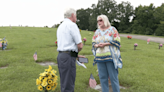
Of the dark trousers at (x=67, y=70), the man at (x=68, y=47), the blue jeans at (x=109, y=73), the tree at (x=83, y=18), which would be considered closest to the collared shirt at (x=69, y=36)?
the man at (x=68, y=47)

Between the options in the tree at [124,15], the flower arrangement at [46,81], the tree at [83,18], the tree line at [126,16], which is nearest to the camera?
the flower arrangement at [46,81]

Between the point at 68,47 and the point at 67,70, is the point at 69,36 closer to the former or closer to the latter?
the point at 68,47

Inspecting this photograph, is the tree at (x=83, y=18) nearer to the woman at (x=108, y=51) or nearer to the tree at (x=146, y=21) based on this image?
the tree at (x=146, y=21)

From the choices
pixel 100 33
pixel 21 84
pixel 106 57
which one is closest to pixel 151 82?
pixel 106 57

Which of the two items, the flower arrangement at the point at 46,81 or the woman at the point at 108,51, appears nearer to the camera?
the woman at the point at 108,51

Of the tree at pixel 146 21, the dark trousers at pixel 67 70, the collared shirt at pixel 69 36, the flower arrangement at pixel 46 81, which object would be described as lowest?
the flower arrangement at pixel 46 81

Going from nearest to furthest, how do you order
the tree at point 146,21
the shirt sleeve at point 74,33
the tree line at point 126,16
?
the shirt sleeve at point 74,33 → the tree at point 146,21 → the tree line at point 126,16

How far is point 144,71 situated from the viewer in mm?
6133

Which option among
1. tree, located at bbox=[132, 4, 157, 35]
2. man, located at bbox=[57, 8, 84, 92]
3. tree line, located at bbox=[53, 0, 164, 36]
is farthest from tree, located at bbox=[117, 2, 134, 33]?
man, located at bbox=[57, 8, 84, 92]

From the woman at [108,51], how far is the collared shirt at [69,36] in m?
0.84

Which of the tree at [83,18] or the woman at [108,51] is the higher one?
the tree at [83,18]

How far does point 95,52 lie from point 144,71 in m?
3.66

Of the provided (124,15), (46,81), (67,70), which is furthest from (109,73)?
(124,15)

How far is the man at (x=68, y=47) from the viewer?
2.71 meters
